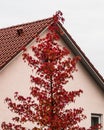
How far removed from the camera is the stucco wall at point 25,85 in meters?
18.4

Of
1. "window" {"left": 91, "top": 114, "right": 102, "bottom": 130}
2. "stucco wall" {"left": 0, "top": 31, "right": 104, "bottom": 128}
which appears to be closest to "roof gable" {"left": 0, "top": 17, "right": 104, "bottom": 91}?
"stucco wall" {"left": 0, "top": 31, "right": 104, "bottom": 128}

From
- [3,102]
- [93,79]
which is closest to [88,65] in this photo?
[93,79]

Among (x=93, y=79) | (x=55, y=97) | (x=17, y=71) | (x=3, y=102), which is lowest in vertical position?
(x=55, y=97)

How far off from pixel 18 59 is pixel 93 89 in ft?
15.2

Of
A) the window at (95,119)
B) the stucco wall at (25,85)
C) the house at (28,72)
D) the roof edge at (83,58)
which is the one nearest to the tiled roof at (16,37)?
the house at (28,72)

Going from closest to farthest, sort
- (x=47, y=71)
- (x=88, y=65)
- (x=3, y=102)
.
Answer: (x=47, y=71) < (x=3, y=102) < (x=88, y=65)

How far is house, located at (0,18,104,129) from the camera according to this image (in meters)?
18.5

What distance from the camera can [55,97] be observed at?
46.9 ft

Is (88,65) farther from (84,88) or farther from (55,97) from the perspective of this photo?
(55,97)

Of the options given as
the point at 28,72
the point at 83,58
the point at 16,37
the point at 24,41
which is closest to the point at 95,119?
the point at 83,58

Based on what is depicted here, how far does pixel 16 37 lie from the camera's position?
2064cm

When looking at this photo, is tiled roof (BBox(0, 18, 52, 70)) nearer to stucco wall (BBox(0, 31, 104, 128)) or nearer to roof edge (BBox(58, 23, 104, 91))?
stucco wall (BBox(0, 31, 104, 128))

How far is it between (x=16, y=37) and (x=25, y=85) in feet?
7.81

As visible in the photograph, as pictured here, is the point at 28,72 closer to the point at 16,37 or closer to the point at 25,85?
the point at 25,85
